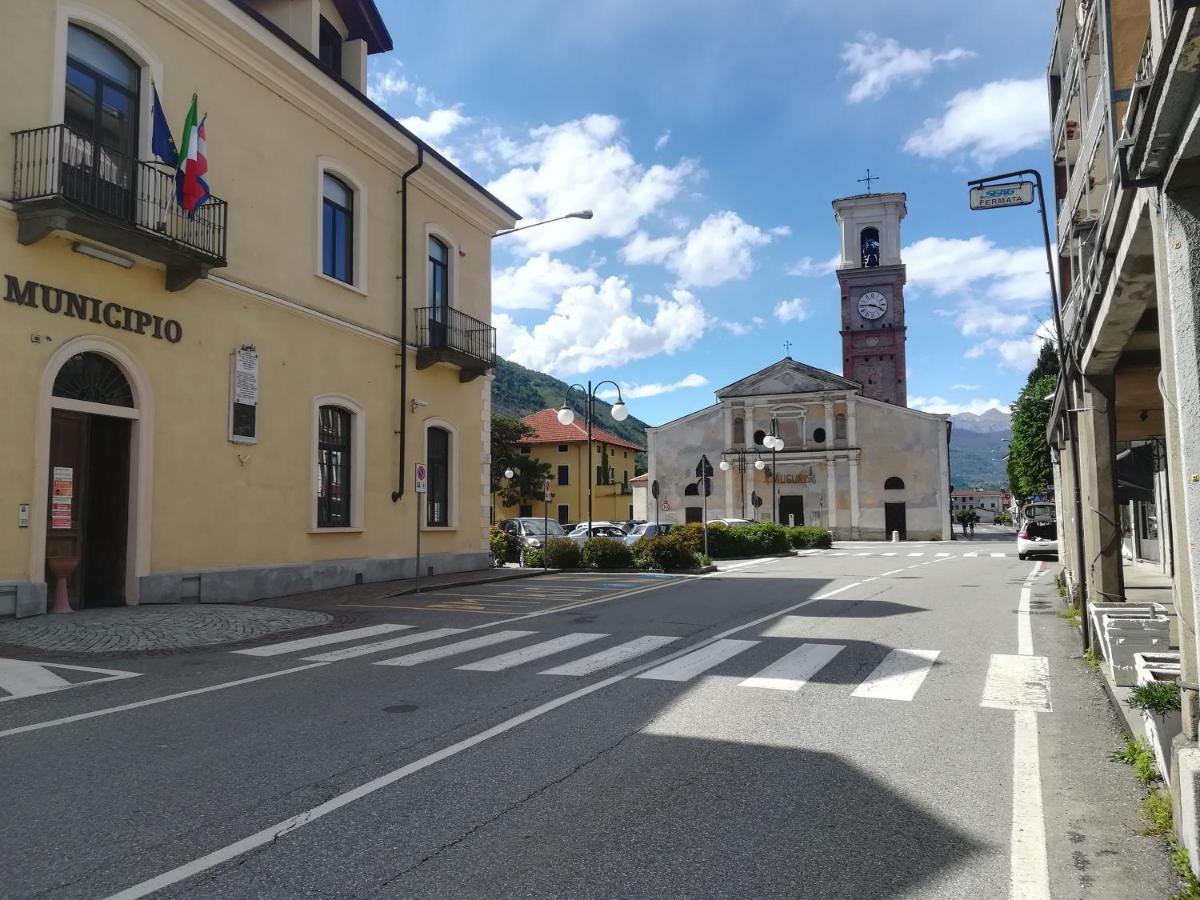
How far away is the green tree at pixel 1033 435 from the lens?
49594 mm

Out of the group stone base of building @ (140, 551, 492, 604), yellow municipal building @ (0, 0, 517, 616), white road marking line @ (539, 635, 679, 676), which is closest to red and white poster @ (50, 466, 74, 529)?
yellow municipal building @ (0, 0, 517, 616)

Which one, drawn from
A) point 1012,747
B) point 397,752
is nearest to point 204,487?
point 397,752

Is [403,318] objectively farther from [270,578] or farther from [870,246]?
[870,246]

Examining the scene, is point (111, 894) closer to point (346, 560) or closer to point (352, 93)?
point (346, 560)

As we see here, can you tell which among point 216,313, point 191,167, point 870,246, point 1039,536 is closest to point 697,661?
point 216,313

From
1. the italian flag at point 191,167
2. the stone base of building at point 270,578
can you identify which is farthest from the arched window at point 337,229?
the stone base of building at point 270,578

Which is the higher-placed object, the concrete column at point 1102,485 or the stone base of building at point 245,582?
the concrete column at point 1102,485

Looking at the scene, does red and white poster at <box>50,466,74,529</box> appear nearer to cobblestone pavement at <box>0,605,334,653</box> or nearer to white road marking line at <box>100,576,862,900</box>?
cobblestone pavement at <box>0,605,334,653</box>

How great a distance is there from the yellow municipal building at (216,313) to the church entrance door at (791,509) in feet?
133

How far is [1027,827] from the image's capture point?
14.0ft

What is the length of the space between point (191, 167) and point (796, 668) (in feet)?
38.0

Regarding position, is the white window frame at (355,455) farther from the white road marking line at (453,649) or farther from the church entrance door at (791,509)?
the church entrance door at (791,509)

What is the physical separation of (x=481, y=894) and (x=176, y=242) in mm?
11988

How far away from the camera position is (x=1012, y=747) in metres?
5.71
